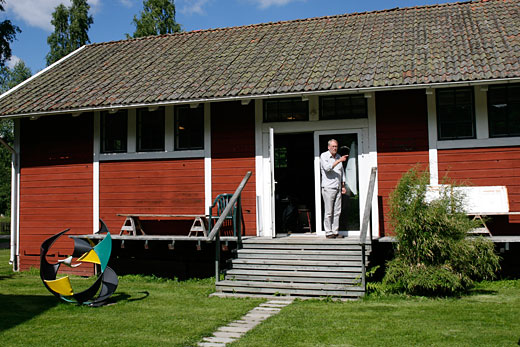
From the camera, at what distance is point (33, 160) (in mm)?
11891

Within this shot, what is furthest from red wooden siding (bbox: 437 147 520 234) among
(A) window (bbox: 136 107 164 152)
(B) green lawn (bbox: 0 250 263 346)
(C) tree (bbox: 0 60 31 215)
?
(C) tree (bbox: 0 60 31 215)

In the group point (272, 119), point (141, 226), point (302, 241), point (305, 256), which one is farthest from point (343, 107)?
point (141, 226)

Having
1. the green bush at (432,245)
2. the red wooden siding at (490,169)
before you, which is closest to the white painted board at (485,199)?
the red wooden siding at (490,169)

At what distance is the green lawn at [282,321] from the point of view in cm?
570

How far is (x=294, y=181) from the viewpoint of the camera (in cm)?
1263

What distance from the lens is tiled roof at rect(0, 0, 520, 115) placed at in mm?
9602

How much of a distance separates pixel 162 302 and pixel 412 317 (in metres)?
3.63

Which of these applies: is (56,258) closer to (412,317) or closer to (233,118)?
(233,118)

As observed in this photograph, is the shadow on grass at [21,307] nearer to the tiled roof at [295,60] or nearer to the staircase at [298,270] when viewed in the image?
the staircase at [298,270]

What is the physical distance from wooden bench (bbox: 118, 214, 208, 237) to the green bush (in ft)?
12.5

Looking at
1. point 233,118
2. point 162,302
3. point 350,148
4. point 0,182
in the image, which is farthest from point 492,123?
point 0,182

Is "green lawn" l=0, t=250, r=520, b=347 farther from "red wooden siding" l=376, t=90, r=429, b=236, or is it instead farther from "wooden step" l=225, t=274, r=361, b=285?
"red wooden siding" l=376, t=90, r=429, b=236

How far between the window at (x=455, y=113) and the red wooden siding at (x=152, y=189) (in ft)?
15.3

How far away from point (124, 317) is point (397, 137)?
5.73 metres
